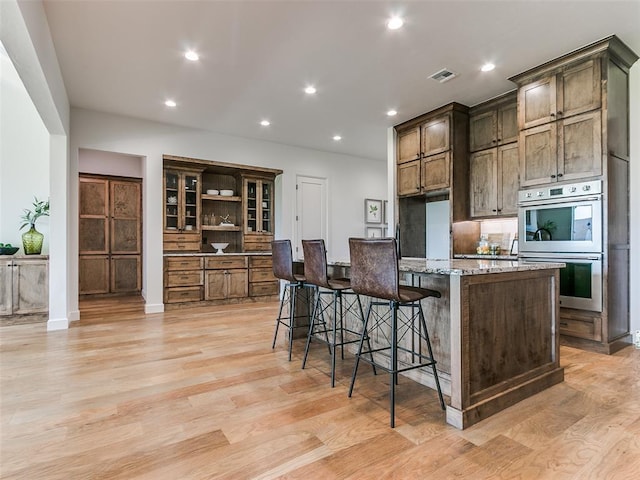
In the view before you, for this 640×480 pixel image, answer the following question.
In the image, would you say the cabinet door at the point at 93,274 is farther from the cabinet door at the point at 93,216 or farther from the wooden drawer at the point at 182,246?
the wooden drawer at the point at 182,246

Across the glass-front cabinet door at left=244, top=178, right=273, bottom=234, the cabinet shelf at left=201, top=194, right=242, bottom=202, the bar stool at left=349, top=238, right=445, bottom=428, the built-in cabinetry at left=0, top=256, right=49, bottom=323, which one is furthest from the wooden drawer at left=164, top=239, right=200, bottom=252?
the bar stool at left=349, top=238, right=445, bottom=428

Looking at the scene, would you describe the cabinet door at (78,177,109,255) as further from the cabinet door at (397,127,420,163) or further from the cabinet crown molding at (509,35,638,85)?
the cabinet crown molding at (509,35,638,85)

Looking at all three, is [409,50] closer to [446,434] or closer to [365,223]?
[446,434]

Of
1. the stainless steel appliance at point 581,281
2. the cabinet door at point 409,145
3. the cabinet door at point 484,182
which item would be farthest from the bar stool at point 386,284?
the cabinet door at point 409,145

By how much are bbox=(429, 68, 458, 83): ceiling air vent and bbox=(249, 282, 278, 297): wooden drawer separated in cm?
397

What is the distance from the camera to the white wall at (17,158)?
4.82 meters

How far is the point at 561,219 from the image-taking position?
3.39 meters

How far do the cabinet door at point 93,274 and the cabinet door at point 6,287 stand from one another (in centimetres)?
215

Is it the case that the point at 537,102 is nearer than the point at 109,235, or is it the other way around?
the point at 537,102

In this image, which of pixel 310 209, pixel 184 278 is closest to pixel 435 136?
pixel 310 209

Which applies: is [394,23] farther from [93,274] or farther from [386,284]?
[93,274]

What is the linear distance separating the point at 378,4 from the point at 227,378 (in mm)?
2976

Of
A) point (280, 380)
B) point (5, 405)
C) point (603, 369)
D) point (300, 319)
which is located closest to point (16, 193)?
point (5, 405)

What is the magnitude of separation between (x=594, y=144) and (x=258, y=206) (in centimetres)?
471
